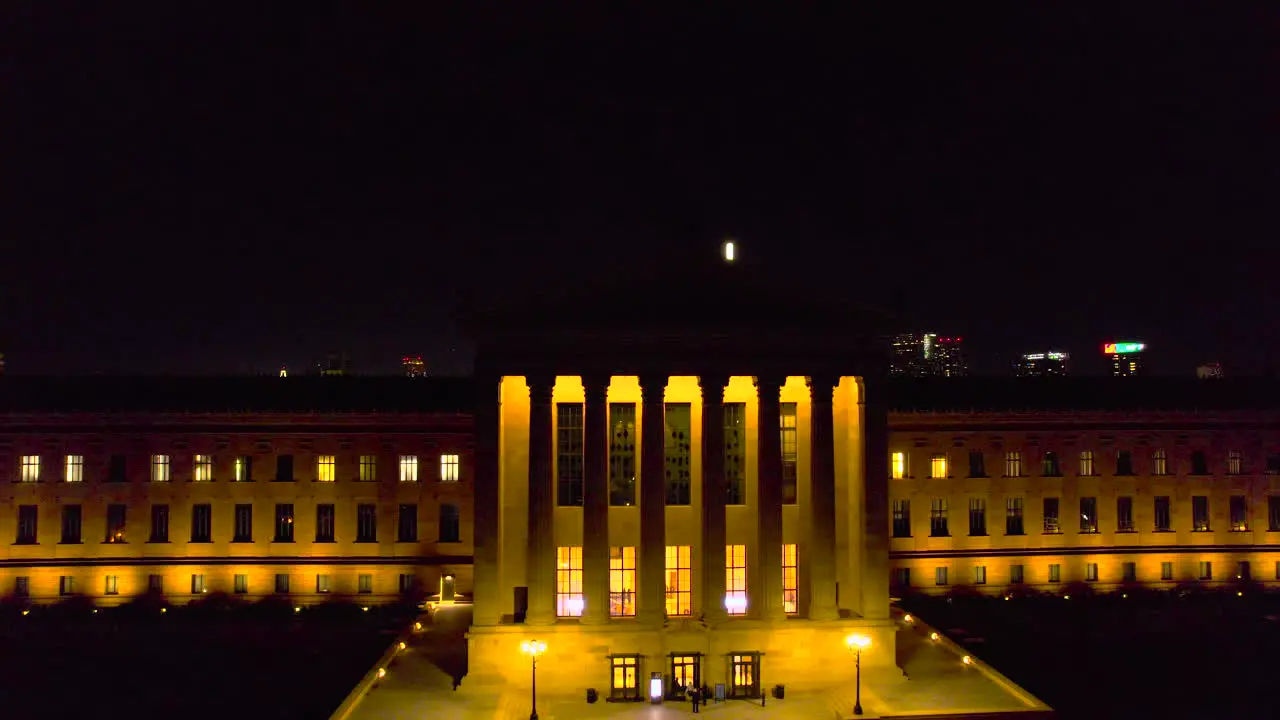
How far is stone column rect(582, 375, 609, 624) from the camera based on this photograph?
41594 millimetres

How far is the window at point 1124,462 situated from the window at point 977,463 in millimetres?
9008

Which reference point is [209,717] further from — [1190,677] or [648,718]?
[1190,677]

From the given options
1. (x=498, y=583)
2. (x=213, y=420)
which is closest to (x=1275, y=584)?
(x=498, y=583)

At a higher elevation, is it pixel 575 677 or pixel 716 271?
pixel 716 271

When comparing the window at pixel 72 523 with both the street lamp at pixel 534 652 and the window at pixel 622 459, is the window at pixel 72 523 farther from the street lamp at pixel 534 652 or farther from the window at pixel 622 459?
the window at pixel 622 459

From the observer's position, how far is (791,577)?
45000mm

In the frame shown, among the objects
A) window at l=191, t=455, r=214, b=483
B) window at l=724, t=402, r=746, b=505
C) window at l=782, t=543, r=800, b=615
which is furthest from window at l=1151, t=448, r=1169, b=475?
window at l=191, t=455, r=214, b=483

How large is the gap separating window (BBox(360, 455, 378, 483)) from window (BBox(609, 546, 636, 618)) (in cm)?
2261

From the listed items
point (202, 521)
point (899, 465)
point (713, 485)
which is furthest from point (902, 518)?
point (202, 521)

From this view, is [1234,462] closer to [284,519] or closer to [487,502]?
[487,502]

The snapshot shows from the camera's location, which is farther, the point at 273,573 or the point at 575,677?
the point at 273,573

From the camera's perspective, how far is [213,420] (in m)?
60.2

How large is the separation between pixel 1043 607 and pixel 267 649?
1715 inches

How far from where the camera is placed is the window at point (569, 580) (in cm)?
4331
